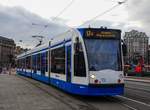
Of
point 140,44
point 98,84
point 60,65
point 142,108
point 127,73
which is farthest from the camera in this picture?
point 140,44

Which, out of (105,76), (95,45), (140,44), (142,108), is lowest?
(142,108)

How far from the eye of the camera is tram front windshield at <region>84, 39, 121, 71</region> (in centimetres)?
1680

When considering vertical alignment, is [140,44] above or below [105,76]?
above

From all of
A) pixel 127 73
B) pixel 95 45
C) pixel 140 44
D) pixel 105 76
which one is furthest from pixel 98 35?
pixel 140 44

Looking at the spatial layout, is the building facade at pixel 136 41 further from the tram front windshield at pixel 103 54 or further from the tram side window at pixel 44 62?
the tram front windshield at pixel 103 54

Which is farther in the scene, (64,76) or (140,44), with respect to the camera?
(140,44)

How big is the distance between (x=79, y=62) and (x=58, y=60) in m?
4.71

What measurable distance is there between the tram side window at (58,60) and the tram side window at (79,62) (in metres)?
2.63

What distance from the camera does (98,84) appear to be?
1644cm

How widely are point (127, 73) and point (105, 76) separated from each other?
48971 mm

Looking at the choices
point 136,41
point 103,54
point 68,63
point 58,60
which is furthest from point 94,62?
point 136,41

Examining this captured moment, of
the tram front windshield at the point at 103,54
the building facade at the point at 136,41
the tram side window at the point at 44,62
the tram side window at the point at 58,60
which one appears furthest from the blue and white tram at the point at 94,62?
the building facade at the point at 136,41

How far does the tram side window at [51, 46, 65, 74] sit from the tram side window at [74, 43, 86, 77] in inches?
104

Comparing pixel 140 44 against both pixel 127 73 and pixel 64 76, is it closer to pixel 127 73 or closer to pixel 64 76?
pixel 127 73
